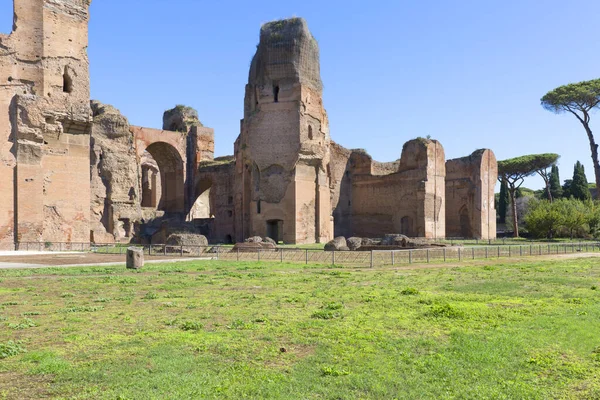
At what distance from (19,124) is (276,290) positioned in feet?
65.7

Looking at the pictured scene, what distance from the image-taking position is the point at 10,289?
10.6 meters

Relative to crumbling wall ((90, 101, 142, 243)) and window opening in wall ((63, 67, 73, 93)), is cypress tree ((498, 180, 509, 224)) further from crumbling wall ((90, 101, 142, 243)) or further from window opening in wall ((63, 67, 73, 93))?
window opening in wall ((63, 67, 73, 93))

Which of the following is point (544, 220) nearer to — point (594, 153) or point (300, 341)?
point (594, 153)

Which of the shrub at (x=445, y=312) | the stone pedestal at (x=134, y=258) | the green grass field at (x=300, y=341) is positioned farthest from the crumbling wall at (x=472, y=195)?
the shrub at (x=445, y=312)

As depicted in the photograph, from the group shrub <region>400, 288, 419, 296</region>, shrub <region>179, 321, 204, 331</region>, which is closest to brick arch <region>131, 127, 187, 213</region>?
shrub <region>400, 288, 419, 296</region>

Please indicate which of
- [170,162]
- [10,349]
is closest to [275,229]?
[170,162]

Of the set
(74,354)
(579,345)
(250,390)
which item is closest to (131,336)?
(74,354)

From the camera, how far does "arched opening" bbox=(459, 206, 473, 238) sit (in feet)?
145

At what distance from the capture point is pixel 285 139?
34562mm

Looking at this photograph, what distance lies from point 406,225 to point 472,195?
632 cm

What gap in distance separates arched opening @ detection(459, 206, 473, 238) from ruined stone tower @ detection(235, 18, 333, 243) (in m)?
14.7

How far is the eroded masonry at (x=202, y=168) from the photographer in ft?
84.1

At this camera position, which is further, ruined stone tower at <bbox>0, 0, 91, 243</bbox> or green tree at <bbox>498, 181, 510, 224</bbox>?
green tree at <bbox>498, 181, 510, 224</bbox>

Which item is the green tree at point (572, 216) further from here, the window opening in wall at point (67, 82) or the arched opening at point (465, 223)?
the window opening in wall at point (67, 82)
